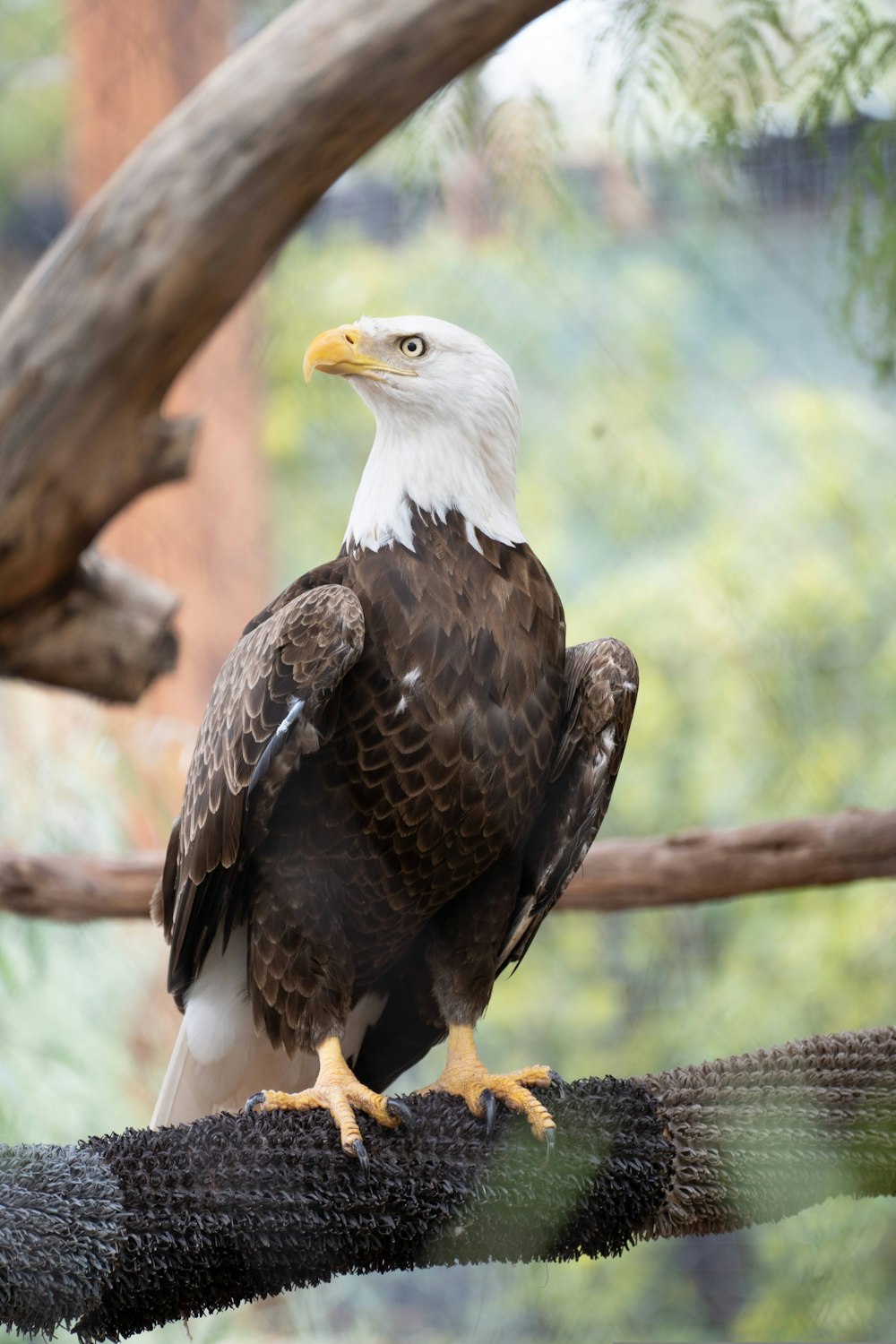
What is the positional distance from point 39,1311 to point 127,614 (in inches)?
48.8

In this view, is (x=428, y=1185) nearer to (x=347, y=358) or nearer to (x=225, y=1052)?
(x=225, y=1052)

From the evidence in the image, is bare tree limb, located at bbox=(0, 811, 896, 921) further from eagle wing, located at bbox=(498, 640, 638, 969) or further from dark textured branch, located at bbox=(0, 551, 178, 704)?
eagle wing, located at bbox=(498, 640, 638, 969)

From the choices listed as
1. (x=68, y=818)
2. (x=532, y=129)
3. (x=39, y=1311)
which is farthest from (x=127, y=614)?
(x=39, y=1311)

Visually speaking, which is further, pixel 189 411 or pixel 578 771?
pixel 189 411

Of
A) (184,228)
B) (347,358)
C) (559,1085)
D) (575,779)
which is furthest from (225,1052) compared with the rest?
(184,228)

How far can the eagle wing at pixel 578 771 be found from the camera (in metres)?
1.27

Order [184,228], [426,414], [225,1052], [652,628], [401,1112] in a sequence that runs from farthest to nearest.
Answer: [652,628], [184,228], [225,1052], [426,414], [401,1112]

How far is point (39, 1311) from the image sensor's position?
0.89 metres

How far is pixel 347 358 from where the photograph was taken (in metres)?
1.26

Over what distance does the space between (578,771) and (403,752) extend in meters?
0.21

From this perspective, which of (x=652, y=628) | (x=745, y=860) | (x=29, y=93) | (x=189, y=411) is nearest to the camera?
(x=745, y=860)

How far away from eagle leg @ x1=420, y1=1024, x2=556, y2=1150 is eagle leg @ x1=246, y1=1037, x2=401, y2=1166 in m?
0.09

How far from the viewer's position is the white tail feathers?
1412 millimetres

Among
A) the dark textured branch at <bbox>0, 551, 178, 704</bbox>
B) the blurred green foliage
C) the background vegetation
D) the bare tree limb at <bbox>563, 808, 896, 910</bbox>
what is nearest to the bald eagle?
the bare tree limb at <bbox>563, 808, 896, 910</bbox>
